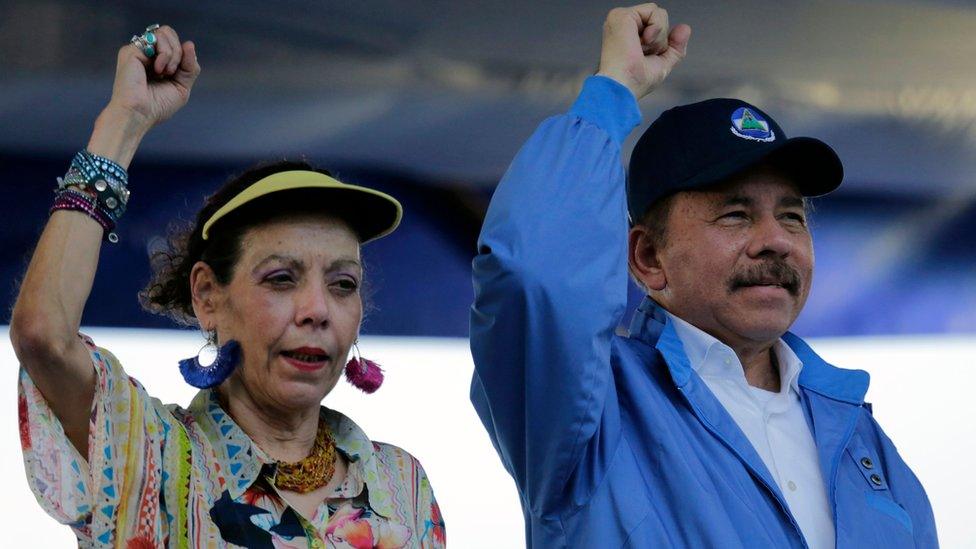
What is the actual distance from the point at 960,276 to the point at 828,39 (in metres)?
0.74

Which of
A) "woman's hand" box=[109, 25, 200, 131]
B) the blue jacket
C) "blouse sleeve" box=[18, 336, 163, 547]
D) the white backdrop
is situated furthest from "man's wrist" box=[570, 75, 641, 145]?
the white backdrop

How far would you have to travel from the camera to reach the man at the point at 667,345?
1.62 metres

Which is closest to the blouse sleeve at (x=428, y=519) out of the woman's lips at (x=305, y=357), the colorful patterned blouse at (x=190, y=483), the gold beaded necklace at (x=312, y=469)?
the colorful patterned blouse at (x=190, y=483)

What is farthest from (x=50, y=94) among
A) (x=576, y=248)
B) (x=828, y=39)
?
(x=828, y=39)

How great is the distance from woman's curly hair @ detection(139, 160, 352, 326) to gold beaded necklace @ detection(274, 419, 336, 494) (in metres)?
0.29

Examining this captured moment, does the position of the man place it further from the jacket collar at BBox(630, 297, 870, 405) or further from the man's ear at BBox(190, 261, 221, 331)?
the man's ear at BBox(190, 261, 221, 331)

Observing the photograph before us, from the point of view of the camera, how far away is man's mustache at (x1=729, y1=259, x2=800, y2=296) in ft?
6.20

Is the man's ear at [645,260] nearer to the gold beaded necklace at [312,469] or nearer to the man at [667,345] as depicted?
the man at [667,345]

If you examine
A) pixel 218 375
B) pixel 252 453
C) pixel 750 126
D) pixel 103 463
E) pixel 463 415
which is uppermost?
pixel 750 126

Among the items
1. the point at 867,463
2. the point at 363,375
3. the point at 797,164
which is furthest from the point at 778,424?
the point at 363,375

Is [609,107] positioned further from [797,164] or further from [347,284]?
[347,284]

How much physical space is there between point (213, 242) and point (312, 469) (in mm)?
387

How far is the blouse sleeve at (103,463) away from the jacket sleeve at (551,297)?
1.48 ft

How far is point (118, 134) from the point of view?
1.77 metres
